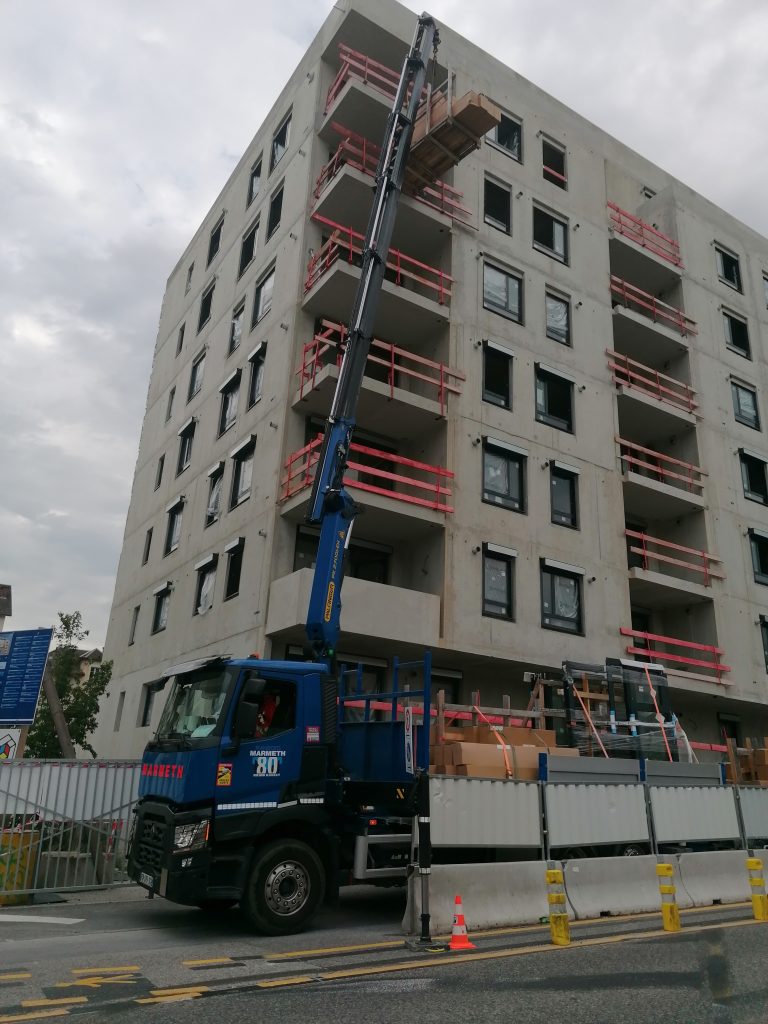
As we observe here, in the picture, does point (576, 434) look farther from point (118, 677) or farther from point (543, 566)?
point (118, 677)

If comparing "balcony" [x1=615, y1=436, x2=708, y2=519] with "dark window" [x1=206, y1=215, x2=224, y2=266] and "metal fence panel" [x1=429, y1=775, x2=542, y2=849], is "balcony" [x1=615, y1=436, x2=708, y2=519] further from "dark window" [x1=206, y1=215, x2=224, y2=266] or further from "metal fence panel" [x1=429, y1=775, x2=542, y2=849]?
"dark window" [x1=206, y1=215, x2=224, y2=266]

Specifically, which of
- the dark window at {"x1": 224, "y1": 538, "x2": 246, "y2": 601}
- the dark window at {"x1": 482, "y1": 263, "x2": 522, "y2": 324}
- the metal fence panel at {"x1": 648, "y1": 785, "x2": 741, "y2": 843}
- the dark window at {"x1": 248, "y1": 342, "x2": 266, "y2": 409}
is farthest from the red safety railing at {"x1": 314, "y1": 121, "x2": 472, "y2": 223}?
the metal fence panel at {"x1": 648, "y1": 785, "x2": 741, "y2": 843}

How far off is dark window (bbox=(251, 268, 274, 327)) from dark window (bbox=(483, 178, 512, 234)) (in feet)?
21.1

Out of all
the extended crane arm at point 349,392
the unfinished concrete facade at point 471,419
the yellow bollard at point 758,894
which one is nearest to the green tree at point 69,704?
the unfinished concrete facade at point 471,419

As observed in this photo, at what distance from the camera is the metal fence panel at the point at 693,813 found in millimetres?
11805

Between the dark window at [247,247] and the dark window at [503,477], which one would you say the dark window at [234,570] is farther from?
the dark window at [247,247]

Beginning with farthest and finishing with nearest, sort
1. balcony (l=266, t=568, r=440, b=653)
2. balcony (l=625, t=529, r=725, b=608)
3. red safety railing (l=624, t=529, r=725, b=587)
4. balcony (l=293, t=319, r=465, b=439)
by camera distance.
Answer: red safety railing (l=624, t=529, r=725, b=587)
balcony (l=625, t=529, r=725, b=608)
balcony (l=293, t=319, r=465, b=439)
balcony (l=266, t=568, r=440, b=653)

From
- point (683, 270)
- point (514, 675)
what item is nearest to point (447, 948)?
point (514, 675)

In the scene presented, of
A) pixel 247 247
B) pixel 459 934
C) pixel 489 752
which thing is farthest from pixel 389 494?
pixel 247 247

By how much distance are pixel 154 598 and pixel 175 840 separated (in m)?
17.6

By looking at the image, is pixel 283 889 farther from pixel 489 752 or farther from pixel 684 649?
pixel 684 649

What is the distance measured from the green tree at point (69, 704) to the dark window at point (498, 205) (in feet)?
64.3

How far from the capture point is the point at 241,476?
2136 centimetres

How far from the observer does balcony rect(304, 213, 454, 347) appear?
1934cm
